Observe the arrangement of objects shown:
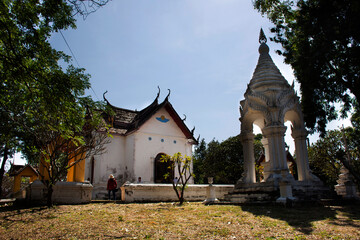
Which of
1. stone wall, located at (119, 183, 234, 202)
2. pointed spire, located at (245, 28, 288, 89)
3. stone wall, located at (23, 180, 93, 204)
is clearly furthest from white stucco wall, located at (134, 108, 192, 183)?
pointed spire, located at (245, 28, 288, 89)

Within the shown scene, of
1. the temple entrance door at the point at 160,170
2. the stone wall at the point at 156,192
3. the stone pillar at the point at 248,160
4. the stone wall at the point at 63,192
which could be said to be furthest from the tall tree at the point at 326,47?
the temple entrance door at the point at 160,170

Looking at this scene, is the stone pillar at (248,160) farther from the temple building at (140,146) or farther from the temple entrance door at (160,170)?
the temple entrance door at (160,170)

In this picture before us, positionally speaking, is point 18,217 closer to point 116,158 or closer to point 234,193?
point 234,193

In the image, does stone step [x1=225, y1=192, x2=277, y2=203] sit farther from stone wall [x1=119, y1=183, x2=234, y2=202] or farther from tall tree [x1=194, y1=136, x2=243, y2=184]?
tall tree [x1=194, y1=136, x2=243, y2=184]

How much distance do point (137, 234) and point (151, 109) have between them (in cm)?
1514

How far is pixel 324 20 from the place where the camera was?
14.6 ft

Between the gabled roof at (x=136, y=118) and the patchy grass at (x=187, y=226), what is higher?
the gabled roof at (x=136, y=118)

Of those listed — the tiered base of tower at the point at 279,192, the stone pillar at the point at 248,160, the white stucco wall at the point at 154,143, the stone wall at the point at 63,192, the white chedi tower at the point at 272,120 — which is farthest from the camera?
the white stucco wall at the point at 154,143

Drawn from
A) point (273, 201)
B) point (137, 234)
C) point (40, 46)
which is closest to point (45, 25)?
point (40, 46)

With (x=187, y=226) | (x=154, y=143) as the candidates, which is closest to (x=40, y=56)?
(x=187, y=226)

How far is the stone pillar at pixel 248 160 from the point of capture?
11.5 meters

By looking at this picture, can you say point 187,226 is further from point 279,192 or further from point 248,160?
point 248,160

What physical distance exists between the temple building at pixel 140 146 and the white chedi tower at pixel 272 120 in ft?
23.9

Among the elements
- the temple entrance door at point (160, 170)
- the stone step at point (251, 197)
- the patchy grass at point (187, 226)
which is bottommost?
the patchy grass at point (187, 226)
